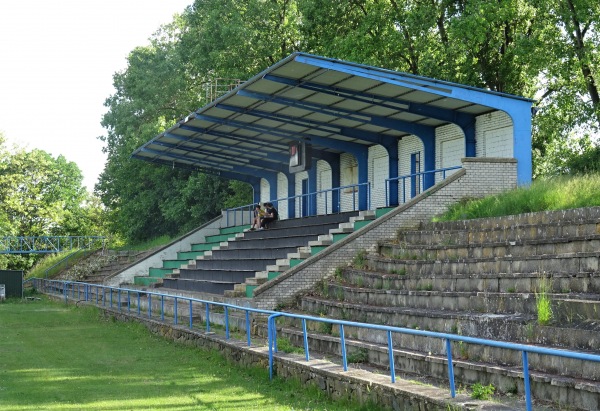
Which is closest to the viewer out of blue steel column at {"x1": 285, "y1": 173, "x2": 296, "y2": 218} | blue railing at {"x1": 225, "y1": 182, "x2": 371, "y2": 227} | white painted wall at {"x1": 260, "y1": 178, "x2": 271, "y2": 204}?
blue railing at {"x1": 225, "y1": 182, "x2": 371, "y2": 227}

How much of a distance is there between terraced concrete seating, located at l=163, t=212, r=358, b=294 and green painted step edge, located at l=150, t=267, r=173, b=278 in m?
2.73

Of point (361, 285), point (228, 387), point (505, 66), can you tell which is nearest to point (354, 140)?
point (505, 66)

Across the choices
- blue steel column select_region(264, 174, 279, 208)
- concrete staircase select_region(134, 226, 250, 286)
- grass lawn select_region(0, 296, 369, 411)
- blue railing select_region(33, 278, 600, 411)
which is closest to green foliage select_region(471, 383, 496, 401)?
blue railing select_region(33, 278, 600, 411)

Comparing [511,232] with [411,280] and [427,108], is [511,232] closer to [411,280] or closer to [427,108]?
[411,280]

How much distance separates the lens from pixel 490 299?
12.4 m

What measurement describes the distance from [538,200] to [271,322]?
636cm

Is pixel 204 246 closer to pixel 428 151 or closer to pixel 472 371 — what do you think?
pixel 428 151

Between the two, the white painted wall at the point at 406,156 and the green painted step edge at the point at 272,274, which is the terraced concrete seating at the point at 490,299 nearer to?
the green painted step edge at the point at 272,274

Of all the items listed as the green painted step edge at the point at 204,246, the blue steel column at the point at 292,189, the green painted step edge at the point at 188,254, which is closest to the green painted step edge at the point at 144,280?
the green painted step edge at the point at 188,254

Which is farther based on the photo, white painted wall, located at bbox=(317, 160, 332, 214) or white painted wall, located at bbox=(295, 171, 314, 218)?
white painted wall, located at bbox=(295, 171, 314, 218)

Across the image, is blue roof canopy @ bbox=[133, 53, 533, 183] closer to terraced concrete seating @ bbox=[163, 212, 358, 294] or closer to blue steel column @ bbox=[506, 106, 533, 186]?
blue steel column @ bbox=[506, 106, 533, 186]

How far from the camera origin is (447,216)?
19.6 m

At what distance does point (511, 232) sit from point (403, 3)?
65.3 feet

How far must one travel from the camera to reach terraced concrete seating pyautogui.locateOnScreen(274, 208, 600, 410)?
9711 millimetres
